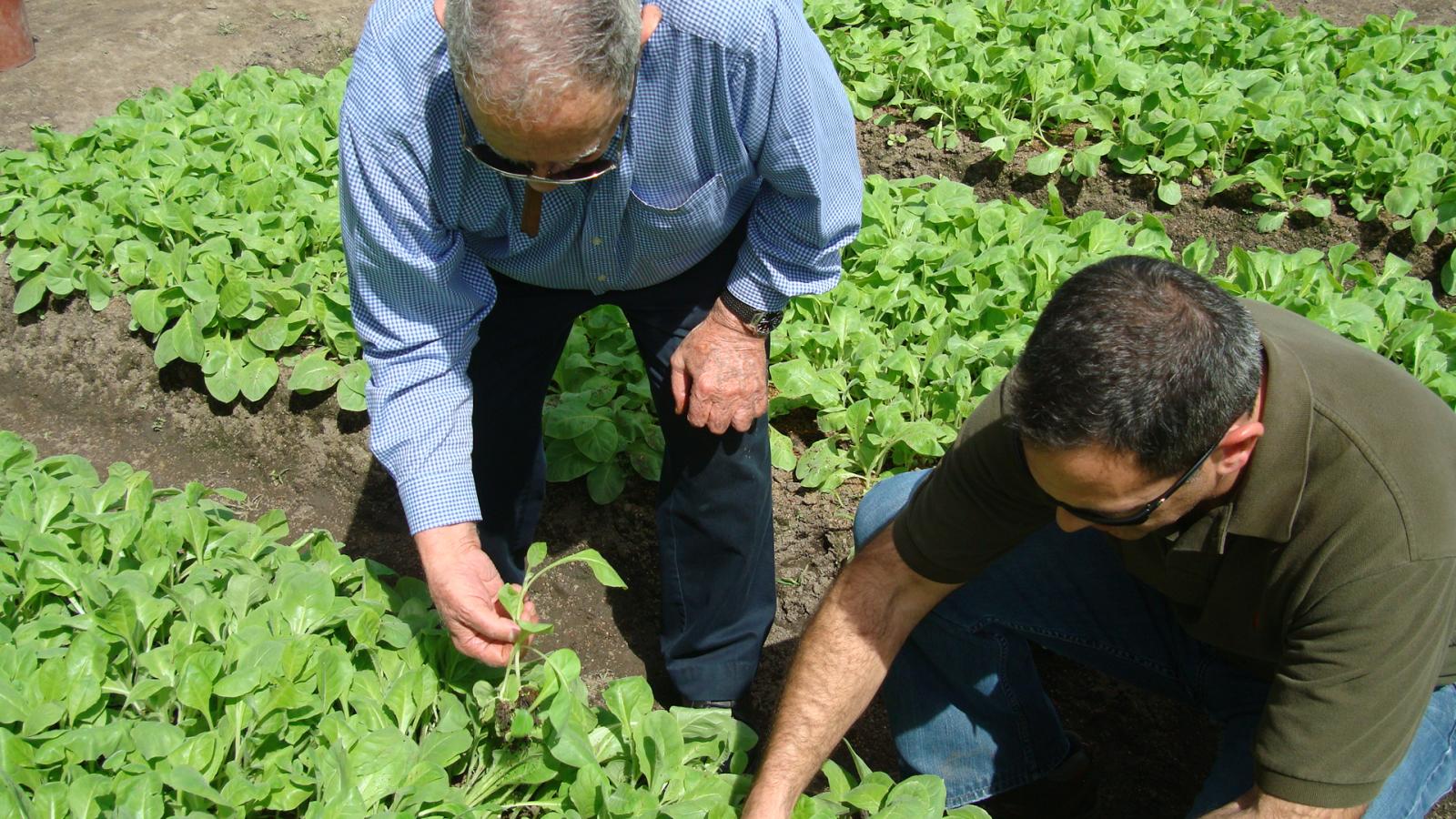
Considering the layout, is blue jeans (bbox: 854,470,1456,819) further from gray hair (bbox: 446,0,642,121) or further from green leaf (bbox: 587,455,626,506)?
gray hair (bbox: 446,0,642,121)

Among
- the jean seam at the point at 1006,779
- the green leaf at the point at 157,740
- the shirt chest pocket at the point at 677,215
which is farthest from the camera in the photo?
the jean seam at the point at 1006,779

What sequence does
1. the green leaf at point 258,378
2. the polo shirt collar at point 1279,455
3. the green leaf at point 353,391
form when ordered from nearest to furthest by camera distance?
1. the polo shirt collar at point 1279,455
2. the green leaf at point 353,391
3. the green leaf at point 258,378

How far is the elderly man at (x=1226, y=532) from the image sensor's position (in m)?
1.73

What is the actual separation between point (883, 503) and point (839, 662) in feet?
1.83

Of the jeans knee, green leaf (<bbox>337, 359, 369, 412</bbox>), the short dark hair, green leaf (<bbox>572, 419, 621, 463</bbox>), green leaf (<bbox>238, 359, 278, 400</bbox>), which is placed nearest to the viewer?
the short dark hair

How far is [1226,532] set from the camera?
1.92 metres

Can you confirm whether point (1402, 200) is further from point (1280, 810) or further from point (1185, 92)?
point (1280, 810)

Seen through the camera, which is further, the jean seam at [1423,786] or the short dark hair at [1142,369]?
the jean seam at [1423,786]

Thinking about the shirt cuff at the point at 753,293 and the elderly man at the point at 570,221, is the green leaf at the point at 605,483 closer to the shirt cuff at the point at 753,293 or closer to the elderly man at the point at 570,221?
the elderly man at the point at 570,221

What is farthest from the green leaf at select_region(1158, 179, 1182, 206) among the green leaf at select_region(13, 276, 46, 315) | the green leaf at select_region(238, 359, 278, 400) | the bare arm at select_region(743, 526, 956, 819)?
the green leaf at select_region(13, 276, 46, 315)

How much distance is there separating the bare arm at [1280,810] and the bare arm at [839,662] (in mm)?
600

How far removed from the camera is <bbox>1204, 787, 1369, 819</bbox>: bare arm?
1858 millimetres

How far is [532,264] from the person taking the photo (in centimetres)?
238

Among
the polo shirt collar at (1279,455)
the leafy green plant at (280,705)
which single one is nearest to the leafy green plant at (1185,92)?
the polo shirt collar at (1279,455)
